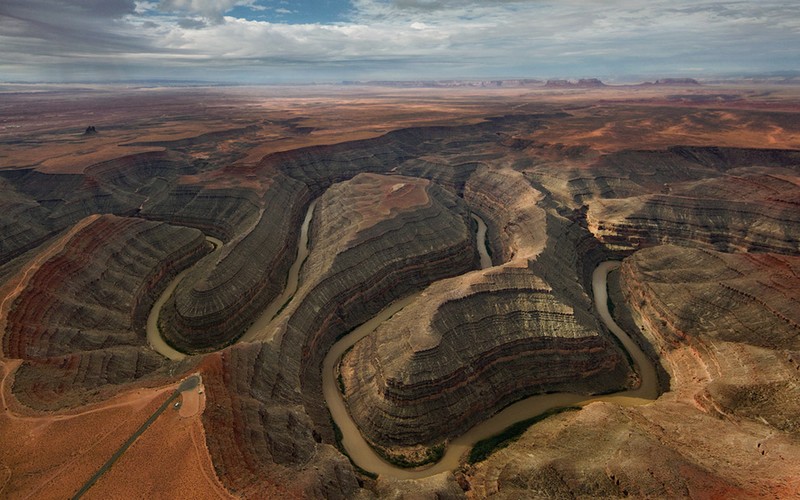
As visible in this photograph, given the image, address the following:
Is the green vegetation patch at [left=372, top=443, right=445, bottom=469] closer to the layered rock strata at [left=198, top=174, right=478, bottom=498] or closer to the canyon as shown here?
the canyon

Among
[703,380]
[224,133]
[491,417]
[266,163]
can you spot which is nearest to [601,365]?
[703,380]

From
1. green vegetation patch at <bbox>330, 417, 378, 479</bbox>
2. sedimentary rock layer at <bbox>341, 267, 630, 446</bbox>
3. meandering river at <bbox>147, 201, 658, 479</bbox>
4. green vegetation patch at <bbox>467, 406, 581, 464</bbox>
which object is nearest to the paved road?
meandering river at <bbox>147, 201, 658, 479</bbox>

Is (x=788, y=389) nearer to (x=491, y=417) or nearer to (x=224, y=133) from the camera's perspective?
(x=491, y=417)

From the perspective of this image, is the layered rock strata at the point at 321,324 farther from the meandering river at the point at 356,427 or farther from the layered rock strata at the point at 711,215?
the layered rock strata at the point at 711,215

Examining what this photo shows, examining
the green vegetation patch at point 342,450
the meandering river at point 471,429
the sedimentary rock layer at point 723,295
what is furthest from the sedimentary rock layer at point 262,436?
the sedimentary rock layer at point 723,295

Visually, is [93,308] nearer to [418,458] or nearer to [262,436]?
[262,436]

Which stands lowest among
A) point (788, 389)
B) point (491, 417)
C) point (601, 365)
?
point (491, 417)

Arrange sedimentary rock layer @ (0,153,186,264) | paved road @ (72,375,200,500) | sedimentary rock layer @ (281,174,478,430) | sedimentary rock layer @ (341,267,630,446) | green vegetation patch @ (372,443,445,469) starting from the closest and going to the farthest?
paved road @ (72,375,200,500) → green vegetation patch @ (372,443,445,469) → sedimentary rock layer @ (341,267,630,446) → sedimentary rock layer @ (281,174,478,430) → sedimentary rock layer @ (0,153,186,264)
